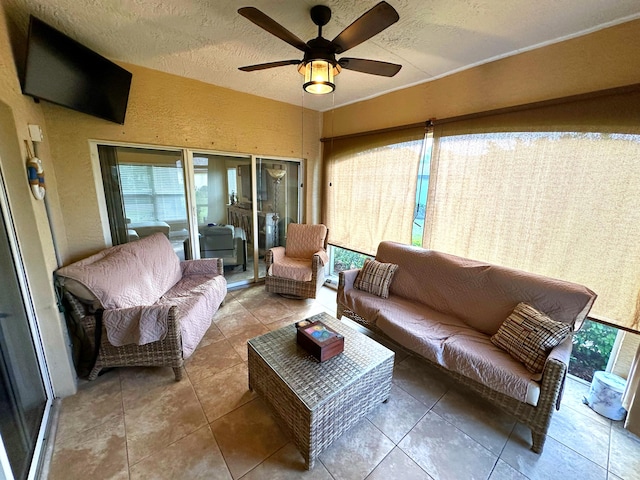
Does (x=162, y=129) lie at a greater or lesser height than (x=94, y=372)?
greater

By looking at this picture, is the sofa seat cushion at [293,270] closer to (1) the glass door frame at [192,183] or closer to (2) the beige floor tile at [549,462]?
(1) the glass door frame at [192,183]

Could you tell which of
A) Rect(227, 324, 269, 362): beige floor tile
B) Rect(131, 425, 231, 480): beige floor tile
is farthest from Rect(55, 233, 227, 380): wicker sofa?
Rect(131, 425, 231, 480): beige floor tile

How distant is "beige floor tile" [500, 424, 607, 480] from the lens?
1324 mm

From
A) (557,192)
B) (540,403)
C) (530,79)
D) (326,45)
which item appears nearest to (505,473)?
(540,403)

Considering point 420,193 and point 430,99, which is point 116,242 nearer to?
point 420,193

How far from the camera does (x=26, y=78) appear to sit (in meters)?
1.59

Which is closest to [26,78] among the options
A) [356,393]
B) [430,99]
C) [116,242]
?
[116,242]

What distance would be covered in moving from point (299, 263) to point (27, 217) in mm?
2386

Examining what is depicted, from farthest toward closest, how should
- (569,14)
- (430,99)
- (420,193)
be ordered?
(420,193) < (430,99) < (569,14)

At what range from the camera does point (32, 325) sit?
5.17 ft

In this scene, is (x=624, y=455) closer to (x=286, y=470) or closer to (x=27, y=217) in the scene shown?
(x=286, y=470)

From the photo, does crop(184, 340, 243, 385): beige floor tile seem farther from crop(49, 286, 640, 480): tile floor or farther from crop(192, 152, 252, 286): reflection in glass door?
crop(192, 152, 252, 286): reflection in glass door

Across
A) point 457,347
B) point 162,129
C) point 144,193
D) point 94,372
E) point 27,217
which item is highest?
point 162,129

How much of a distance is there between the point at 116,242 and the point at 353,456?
9.38 ft
